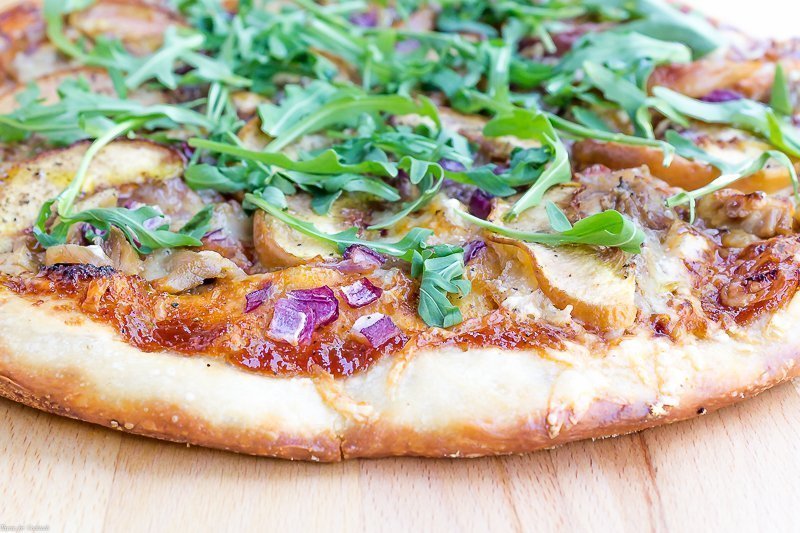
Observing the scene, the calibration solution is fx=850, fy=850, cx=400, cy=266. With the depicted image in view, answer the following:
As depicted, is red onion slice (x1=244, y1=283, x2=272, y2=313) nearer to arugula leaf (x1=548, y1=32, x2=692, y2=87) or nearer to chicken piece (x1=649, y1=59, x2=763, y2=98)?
Answer: arugula leaf (x1=548, y1=32, x2=692, y2=87)

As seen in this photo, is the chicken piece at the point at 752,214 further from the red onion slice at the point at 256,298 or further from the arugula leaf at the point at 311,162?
the red onion slice at the point at 256,298

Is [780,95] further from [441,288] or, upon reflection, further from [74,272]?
[74,272]

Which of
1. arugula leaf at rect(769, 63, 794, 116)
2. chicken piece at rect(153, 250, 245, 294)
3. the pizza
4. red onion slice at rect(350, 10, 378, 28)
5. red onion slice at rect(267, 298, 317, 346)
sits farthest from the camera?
red onion slice at rect(350, 10, 378, 28)

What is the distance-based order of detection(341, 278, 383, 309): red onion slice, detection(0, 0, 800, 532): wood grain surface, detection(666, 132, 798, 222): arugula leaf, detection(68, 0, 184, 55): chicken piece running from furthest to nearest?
1. detection(68, 0, 184, 55): chicken piece
2. detection(666, 132, 798, 222): arugula leaf
3. detection(341, 278, 383, 309): red onion slice
4. detection(0, 0, 800, 532): wood grain surface

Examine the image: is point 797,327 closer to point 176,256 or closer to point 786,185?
point 786,185

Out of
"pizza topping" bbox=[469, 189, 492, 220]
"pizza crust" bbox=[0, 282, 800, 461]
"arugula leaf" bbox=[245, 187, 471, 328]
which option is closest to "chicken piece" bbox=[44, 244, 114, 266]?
"pizza crust" bbox=[0, 282, 800, 461]

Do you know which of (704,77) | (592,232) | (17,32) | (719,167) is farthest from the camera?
(17,32)

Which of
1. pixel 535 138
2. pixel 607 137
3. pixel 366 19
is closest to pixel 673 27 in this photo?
pixel 607 137
